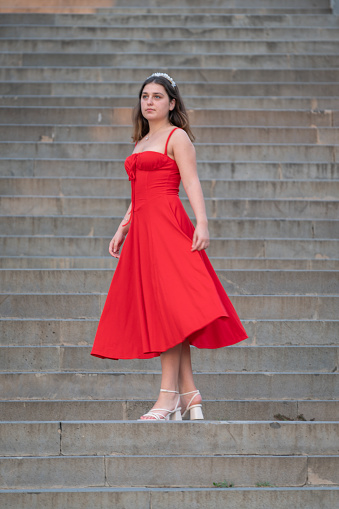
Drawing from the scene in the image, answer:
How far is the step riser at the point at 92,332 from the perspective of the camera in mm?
6215

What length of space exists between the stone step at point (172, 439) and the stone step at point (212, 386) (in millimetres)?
1055

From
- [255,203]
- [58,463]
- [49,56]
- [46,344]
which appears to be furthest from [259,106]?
[58,463]

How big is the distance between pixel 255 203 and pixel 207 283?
3422 millimetres

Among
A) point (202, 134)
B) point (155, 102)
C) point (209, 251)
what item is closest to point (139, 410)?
point (155, 102)

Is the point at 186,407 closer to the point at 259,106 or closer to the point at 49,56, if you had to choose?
the point at 259,106

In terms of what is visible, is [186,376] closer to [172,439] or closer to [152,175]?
A: [172,439]

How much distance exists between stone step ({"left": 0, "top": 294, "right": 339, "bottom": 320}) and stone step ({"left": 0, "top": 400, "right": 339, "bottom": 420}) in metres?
1.26

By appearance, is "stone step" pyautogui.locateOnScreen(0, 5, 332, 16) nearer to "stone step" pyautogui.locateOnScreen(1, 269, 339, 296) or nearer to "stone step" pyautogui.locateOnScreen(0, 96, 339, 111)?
"stone step" pyautogui.locateOnScreen(0, 96, 339, 111)

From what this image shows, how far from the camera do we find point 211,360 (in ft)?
19.7

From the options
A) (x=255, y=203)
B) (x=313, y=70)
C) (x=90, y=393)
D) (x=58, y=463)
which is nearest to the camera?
(x=58, y=463)

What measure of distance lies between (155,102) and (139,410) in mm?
1925

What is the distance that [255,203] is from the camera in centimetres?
788

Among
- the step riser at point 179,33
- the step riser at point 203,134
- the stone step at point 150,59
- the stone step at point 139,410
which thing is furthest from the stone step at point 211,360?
the step riser at point 179,33

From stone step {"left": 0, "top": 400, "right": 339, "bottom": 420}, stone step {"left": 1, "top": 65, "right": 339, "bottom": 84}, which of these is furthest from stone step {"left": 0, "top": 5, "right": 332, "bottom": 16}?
stone step {"left": 0, "top": 400, "right": 339, "bottom": 420}
